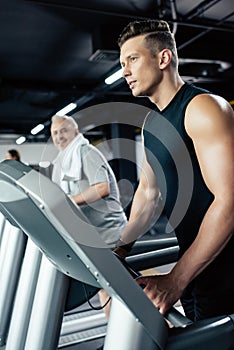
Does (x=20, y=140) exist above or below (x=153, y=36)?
above

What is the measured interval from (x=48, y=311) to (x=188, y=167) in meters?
0.56

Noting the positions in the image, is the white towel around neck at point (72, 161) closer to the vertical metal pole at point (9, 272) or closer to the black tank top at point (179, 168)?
the vertical metal pole at point (9, 272)

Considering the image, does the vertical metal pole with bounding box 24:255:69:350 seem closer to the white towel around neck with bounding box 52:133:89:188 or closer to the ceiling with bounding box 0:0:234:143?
the white towel around neck with bounding box 52:133:89:188

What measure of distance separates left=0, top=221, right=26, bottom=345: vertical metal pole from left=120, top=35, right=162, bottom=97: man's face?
96 centimetres

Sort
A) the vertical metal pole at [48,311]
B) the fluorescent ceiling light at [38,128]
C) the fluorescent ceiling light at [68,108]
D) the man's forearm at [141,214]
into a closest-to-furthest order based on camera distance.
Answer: the vertical metal pole at [48,311] → the man's forearm at [141,214] → the fluorescent ceiling light at [68,108] → the fluorescent ceiling light at [38,128]

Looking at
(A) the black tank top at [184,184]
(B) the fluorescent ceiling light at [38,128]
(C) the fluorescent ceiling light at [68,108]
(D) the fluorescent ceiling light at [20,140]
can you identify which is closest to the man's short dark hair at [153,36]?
(A) the black tank top at [184,184]

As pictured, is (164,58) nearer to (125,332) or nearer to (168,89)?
(168,89)

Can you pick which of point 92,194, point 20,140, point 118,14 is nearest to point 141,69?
point 92,194

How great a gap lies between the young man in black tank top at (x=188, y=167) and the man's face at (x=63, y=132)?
3.38ft

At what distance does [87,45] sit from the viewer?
213 inches

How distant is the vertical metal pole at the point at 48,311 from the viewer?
109 centimetres

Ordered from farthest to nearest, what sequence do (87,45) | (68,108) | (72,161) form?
(68,108) → (87,45) → (72,161)

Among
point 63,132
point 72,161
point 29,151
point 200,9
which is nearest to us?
point 72,161

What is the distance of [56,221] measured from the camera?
0.65 m
